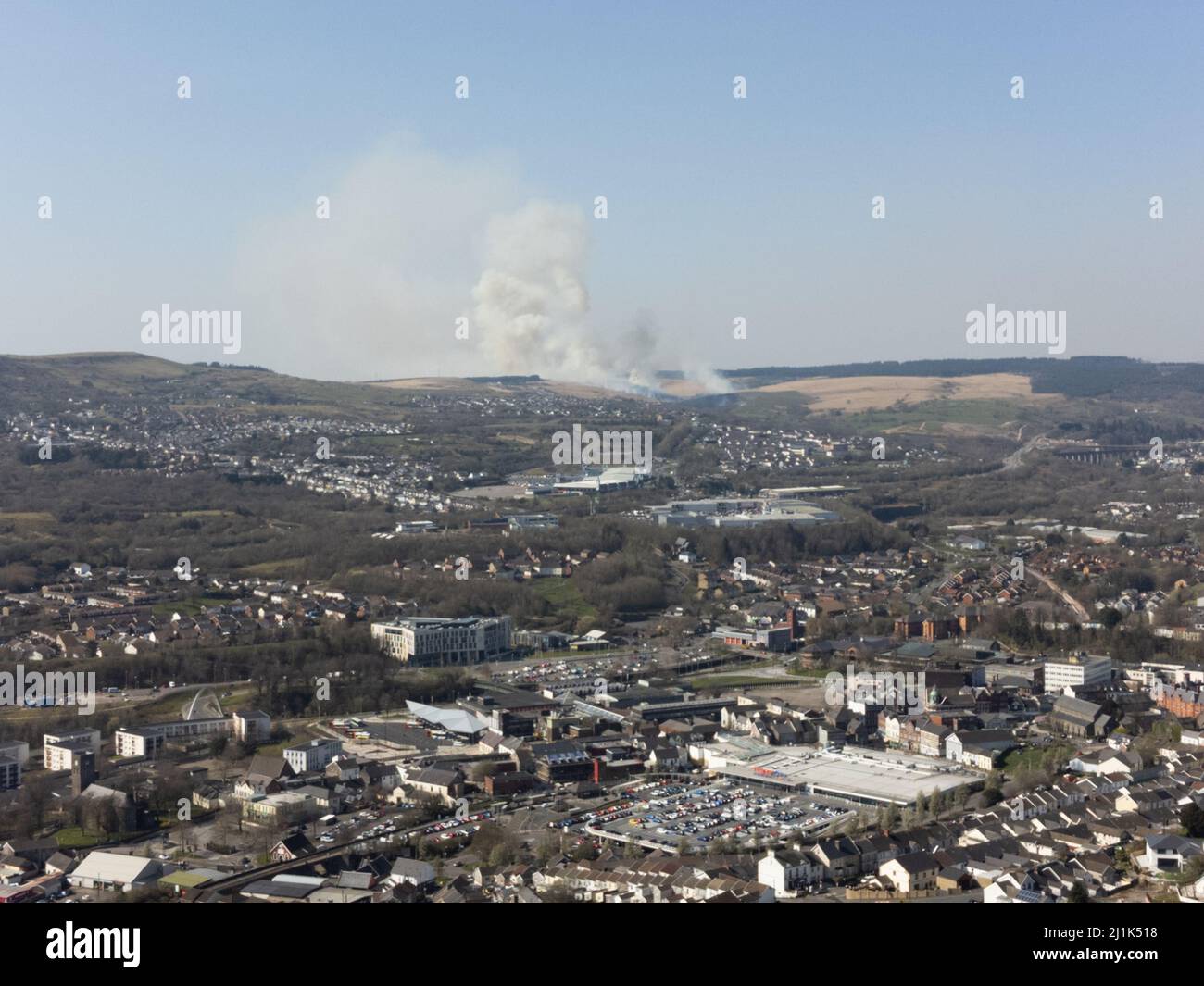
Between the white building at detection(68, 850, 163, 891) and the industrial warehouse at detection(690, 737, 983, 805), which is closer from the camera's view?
the white building at detection(68, 850, 163, 891)

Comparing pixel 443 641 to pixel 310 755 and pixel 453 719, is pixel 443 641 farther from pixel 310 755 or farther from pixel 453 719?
pixel 310 755

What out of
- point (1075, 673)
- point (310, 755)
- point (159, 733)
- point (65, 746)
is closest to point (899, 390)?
point (1075, 673)

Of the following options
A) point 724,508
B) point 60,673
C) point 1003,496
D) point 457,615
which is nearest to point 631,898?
point 60,673

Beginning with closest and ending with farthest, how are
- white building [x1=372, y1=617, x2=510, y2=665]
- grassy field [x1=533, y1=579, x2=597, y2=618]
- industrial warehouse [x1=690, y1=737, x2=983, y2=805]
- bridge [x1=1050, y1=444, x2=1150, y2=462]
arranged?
industrial warehouse [x1=690, y1=737, x2=983, y2=805], white building [x1=372, y1=617, x2=510, y2=665], grassy field [x1=533, y1=579, x2=597, y2=618], bridge [x1=1050, y1=444, x2=1150, y2=462]

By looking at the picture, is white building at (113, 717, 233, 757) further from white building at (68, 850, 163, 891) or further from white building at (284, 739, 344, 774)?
white building at (68, 850, 163, 891)

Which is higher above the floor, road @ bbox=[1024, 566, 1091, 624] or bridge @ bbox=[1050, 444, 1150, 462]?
bridge @ bbox=[1050, 444, 1150, 462]

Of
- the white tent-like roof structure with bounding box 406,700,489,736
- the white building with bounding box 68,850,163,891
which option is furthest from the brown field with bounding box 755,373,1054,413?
the white building with bounding box 68,850,163,891

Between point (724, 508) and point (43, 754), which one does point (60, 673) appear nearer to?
point (43, 754)

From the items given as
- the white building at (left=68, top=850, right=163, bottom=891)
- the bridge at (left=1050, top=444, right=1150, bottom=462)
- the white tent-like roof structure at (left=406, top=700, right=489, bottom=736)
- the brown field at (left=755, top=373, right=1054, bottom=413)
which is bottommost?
the white tent-like roof structure at (left=406, top=700, right=489, bottom=736)
